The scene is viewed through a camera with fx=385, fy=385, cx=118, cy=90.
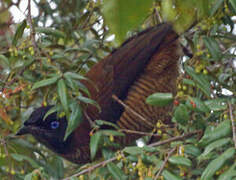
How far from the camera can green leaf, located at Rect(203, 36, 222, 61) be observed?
2.01 m

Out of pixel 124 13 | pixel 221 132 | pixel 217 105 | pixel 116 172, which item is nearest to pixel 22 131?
pixel 116 172

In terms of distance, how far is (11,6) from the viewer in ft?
10.6

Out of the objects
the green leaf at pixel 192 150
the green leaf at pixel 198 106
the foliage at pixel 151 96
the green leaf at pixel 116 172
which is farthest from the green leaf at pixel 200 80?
the green leaf at pixel 116 172

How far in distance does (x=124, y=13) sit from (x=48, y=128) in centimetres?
255

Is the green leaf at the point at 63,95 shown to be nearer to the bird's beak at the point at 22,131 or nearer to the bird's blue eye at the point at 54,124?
the bird's beak at the point at 22,131

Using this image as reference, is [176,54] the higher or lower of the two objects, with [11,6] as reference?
lower

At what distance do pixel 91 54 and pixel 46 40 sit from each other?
49cm

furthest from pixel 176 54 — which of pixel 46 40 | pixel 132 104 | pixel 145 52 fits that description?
pixel 46 40

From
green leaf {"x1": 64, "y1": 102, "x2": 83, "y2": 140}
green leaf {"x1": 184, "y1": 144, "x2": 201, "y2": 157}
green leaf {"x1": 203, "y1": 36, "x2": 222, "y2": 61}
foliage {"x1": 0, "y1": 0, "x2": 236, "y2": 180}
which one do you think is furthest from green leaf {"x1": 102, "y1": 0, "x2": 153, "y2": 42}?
green leaf {"x1": 203, "y1": 36, "x2": 222, "y2": 61}

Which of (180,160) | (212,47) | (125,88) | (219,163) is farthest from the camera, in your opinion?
(125,88)

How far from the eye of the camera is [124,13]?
20.2 inches

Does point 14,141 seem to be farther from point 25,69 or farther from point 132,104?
point 132,104

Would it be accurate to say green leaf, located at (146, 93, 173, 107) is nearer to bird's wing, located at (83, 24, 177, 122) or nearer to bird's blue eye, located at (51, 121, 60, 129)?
bird's wing, located at (83, 24, 177, 122)

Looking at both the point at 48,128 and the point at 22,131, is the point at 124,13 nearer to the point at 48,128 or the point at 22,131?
the point at 22,131
